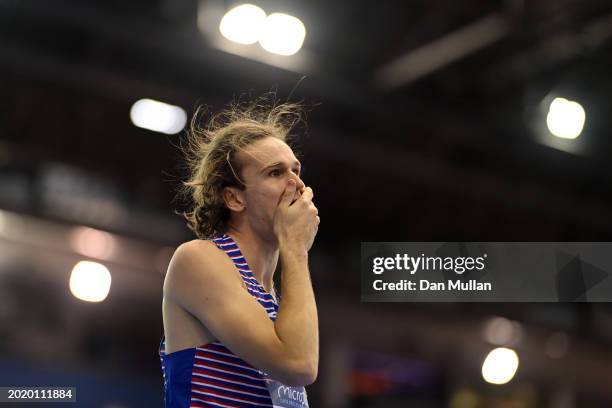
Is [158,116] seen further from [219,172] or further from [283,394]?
[283,394]

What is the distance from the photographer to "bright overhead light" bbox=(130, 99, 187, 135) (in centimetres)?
A: 685

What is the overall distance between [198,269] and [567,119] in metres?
4.80

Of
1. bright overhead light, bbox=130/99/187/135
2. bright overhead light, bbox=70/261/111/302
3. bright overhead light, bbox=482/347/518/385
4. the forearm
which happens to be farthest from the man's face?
bright overhead light, bbox=482/347/518/385

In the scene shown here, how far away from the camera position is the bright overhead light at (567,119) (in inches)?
238

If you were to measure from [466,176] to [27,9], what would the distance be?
4322 mm

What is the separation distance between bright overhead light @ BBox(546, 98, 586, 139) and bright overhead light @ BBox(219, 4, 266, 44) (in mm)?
2158

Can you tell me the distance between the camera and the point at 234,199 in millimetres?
2035

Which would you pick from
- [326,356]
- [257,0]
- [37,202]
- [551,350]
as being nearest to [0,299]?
[37,202]

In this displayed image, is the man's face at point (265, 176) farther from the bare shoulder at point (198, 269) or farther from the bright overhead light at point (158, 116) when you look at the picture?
the bright overhead light at point (158, 116)

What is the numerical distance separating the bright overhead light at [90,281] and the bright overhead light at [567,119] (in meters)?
4.72

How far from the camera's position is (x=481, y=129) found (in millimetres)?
7234

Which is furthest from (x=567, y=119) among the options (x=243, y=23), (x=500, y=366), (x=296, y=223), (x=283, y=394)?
(x=500, y=366)

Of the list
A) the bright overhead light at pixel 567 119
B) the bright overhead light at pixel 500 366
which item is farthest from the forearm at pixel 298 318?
the bright overhead light at pixel 500 366

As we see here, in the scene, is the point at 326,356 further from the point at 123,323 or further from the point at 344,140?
the point at 344,140
